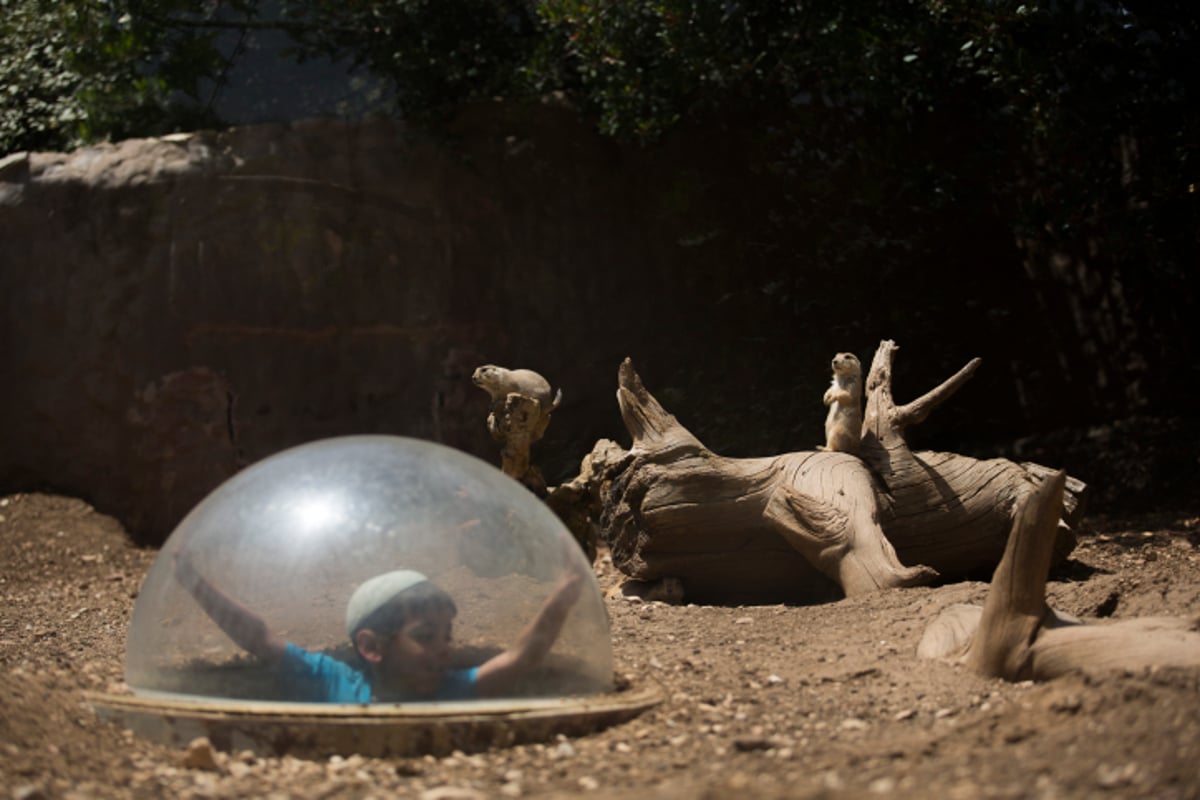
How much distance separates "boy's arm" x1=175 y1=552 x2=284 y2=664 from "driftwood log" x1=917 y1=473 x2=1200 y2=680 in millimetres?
2167

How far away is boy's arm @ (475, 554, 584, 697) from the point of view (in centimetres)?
330

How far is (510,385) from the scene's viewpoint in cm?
622

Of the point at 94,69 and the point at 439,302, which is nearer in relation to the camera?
the point at 439,302

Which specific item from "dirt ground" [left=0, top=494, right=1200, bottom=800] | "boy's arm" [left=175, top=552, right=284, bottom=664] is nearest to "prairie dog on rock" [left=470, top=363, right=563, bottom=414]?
"dirt ground" [left=0, top=494, right=1200, bottom=800]

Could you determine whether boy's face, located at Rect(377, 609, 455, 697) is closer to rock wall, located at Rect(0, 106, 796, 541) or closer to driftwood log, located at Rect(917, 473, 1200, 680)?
driftwood log, located at Rect(917, 473, 1200, 680)

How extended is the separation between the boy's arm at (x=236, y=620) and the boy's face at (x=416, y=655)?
0.32 m

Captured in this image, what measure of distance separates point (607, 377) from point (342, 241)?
7.18 feet

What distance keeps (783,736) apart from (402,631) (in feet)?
3.57

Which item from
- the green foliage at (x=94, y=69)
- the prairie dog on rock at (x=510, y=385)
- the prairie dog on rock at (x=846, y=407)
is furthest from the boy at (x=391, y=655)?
the green foliage at (x=94, y=69)

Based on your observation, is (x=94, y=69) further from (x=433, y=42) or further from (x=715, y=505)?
(x=715, y=505)

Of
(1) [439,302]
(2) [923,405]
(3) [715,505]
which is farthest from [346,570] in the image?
(1) [439,302]

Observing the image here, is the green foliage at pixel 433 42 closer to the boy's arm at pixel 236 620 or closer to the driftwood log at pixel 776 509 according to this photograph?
the driftwood log at pixel 776 509

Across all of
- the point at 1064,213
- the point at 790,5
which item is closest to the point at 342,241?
the point at 790,5

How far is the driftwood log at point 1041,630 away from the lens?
11.3 feet
